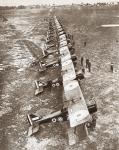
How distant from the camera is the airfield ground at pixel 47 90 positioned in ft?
68.9

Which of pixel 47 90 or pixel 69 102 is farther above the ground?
pixel 69 102

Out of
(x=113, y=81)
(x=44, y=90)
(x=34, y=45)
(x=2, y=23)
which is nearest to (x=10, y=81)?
(x=44, y=90)

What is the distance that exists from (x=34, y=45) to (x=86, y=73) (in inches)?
589

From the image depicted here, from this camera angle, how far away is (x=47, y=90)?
28859 millimetres

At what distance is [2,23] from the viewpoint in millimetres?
63812

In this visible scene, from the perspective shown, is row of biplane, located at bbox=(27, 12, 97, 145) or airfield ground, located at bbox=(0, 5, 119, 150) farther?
row of biplane, located at bbox=(27, 12, 97, 145)

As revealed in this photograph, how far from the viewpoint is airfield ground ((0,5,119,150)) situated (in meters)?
21.0

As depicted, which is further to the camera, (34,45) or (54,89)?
(34,45)

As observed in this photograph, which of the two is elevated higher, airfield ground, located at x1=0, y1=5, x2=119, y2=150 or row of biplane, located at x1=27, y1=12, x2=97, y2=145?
row of biplane, located at x1=27, y1=12, x2=97, y2=145

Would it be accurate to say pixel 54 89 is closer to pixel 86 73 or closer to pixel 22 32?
pixel 86 73

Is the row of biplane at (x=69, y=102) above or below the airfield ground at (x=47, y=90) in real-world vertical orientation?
above

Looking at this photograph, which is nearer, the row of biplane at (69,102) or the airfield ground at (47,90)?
the airfield ground at (47,90)

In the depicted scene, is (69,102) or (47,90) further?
(47,90)

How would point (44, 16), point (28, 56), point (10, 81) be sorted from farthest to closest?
point (44, 16) → point (28, 56) → point (10, 81)
